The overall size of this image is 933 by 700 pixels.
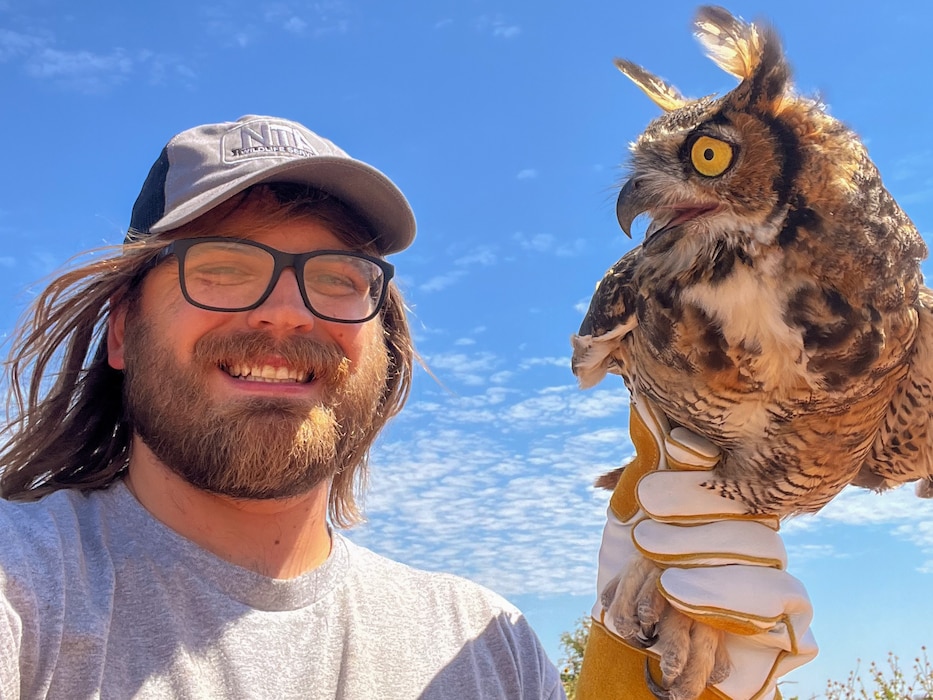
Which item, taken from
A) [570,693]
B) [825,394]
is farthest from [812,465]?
[570,693]

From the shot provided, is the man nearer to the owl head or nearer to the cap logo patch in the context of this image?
the cap logo patch

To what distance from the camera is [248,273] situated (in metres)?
2.21

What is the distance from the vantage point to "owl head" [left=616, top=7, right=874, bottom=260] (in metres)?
1.94

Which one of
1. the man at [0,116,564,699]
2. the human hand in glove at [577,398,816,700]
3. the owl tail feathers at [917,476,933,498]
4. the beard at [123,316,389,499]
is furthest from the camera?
the owl tail feathers at [917,476,933,498]

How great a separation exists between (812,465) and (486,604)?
41.3 inches

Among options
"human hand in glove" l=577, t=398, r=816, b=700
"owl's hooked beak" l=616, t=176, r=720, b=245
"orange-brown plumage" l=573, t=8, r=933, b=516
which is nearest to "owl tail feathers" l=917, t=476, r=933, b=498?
"orange-brown plumage" l=573, t=8, r=933, b=516

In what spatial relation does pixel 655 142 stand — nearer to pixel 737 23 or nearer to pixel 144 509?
pixel 737 23

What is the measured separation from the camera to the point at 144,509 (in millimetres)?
2051

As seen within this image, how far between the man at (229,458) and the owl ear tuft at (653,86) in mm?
890

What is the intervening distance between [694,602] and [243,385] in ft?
4.54

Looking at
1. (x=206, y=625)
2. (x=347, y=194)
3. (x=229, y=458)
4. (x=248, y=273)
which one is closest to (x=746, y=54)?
(x=347, y=194)

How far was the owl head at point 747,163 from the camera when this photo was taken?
1.94m

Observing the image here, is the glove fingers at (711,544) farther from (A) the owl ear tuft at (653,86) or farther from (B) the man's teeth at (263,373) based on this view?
(A) the owl ear tuft at (653,86)

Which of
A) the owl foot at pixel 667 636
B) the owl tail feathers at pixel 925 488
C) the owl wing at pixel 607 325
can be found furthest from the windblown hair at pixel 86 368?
the owl tail feathers at pixel 925 488
